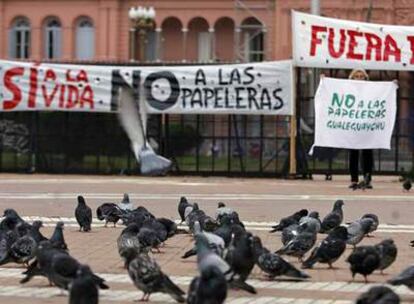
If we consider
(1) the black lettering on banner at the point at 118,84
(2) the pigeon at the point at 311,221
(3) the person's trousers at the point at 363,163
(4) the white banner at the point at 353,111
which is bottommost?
(2) the pigeon at the point at 311,221

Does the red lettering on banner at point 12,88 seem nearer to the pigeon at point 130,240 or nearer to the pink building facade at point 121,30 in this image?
the pigeon at point 130,240

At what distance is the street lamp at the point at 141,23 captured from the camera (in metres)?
57.5

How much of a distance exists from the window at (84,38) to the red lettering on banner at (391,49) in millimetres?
47236

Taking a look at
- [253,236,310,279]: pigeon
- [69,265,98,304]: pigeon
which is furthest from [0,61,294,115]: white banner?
[69,265,98,304]: pigeon

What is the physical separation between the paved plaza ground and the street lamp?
31.6 m

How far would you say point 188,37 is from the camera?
70.8 metres

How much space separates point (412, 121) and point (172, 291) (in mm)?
18439

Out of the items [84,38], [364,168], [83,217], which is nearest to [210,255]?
[83,217]

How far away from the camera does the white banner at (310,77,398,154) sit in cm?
2391

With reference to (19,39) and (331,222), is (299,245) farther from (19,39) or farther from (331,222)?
(19,39)

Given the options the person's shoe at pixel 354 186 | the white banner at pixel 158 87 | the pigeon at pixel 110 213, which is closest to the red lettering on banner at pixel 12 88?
the white banner at pixel 158 87

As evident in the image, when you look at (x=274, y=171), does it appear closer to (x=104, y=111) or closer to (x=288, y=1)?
(x=104, y=111)

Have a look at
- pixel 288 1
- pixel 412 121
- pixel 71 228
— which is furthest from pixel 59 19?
pixel 71 228

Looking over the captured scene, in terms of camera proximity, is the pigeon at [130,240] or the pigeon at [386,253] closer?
the pigeon at [386,253]
